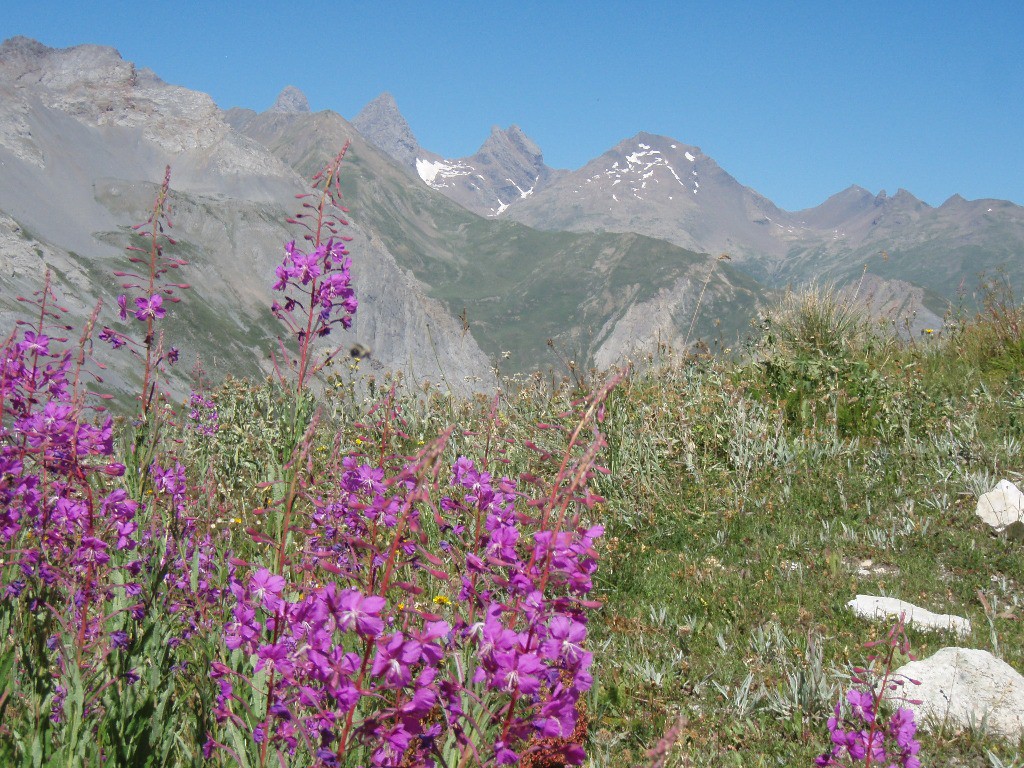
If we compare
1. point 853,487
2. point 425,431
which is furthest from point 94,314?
point 853,487

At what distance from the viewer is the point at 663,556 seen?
5.57 meters

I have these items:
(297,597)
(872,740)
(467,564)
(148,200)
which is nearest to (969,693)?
(872,740)

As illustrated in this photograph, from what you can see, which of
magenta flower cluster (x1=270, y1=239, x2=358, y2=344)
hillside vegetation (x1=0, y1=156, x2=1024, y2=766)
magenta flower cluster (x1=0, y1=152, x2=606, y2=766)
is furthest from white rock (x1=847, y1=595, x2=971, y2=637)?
magenta flower cluster (x1=270, y1=239, x2=358, y2=344)

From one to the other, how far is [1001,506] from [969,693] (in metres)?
2.44

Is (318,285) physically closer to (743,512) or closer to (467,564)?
(467,564)

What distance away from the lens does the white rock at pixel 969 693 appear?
11.4ft

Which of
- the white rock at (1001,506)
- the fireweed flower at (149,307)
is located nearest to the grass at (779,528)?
the white rock at (1001,506)

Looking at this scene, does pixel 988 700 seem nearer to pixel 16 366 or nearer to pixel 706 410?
pixel 706 410

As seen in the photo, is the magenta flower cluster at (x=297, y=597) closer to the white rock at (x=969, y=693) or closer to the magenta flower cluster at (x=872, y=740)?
the magenta flower cluster at (x=872, y=740)

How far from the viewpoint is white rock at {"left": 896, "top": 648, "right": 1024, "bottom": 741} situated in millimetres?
3465

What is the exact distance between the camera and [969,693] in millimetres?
3549

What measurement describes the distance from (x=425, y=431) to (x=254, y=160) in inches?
8417

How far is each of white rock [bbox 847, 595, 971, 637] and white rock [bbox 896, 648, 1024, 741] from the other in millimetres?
543

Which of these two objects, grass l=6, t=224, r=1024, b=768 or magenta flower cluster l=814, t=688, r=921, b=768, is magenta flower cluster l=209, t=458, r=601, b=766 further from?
magenta flower cluster l=814, t=688, r=921, b=768
